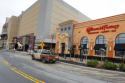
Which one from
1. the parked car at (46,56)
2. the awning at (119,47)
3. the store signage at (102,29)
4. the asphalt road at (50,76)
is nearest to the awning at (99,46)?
the store signage at (102,29)

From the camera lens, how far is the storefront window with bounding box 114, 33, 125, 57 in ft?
148

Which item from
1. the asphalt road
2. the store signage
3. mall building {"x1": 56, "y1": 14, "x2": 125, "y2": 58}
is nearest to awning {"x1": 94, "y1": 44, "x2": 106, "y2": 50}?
mall building {"x1": 56, "y1": 14, "x2": 125, "y2": 58}

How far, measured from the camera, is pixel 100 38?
5169 cm

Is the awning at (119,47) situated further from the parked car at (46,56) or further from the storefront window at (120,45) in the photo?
the parked car at (46,56)

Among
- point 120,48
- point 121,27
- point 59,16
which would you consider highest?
point 59,16

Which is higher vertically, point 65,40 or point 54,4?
point 54,4

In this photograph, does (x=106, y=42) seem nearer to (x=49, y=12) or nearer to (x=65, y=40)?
(x=65, y=40)

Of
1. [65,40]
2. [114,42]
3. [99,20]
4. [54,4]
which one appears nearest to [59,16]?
[54,4]

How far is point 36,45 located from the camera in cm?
9281

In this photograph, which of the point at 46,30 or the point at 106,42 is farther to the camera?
the point at 46,30

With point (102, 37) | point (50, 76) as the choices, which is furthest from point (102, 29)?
point (50, 76)

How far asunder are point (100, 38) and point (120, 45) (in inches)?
270

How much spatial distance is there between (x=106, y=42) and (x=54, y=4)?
164ft

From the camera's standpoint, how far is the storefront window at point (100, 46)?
1929 inches
